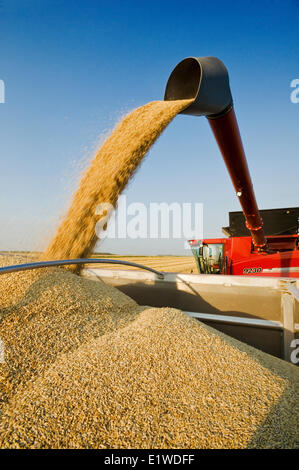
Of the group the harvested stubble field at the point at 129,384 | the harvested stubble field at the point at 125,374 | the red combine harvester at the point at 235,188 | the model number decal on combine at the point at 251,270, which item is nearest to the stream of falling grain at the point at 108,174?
the harvested stubble field at the point at 125,374

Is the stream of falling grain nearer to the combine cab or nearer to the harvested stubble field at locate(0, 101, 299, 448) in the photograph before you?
the harvested stubble field at locate(0, 101, 299, 448)

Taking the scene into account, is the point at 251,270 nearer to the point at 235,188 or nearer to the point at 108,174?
the point at 235,188

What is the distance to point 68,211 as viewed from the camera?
2283mm

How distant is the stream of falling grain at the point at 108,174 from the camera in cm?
188

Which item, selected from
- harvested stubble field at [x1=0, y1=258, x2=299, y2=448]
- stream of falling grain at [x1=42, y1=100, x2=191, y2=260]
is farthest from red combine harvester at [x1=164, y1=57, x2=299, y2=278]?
harvested stubble field at [x1=0, y1=258, x2=299, y2=448]

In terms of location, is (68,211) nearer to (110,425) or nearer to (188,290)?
(188,290)

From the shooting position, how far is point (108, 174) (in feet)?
6.57

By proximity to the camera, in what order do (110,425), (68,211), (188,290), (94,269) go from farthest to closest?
(94,269) < (188,290) < (68,211) < (110,425)

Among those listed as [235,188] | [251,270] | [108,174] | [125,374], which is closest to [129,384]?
[125,374]

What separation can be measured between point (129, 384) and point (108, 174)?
1409 mm

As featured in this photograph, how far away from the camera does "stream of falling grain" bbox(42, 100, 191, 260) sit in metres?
1.88

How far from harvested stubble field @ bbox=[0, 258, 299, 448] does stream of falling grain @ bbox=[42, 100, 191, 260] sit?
56cm
